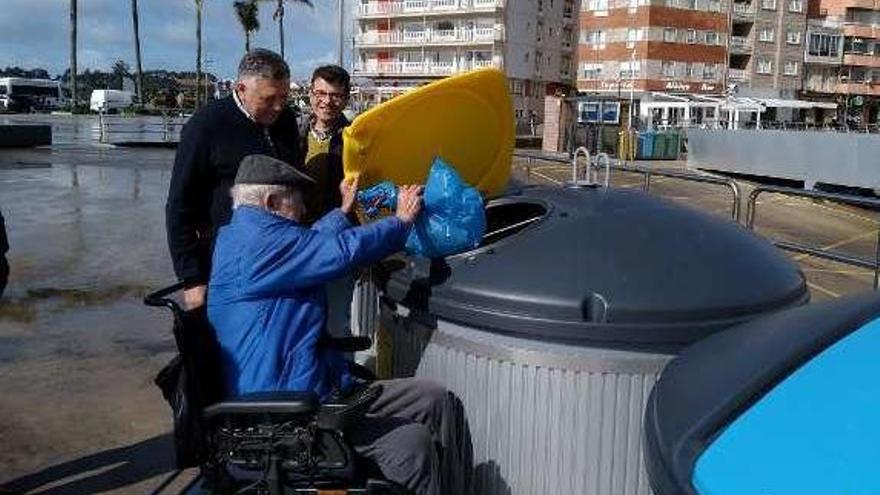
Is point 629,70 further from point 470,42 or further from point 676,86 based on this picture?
point 470,42

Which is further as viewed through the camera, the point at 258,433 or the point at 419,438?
the point at 419,438

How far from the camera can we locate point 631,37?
61375mm

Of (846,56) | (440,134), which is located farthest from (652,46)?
(440,134)

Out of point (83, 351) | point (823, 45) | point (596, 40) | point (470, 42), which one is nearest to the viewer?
point (83, 351)

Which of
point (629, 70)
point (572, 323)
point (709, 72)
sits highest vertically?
point (709, 72)

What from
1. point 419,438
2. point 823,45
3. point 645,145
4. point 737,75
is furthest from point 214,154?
point 823,45

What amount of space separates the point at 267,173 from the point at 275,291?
38 centimetres

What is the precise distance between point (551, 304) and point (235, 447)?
1050 mm

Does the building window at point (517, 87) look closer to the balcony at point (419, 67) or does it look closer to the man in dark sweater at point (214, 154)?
the balcony at point (419, 67)

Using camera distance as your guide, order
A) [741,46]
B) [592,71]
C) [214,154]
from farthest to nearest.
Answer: [741,46] → [592,71] → [214,154]

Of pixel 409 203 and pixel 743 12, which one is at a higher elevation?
pixel 743 12

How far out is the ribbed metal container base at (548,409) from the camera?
8.87 ft

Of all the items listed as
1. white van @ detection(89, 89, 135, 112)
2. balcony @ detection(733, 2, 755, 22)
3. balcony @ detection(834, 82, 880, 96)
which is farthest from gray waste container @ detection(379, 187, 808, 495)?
balcony @ detection(834, 82, 880, 96)

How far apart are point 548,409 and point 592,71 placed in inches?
2533
